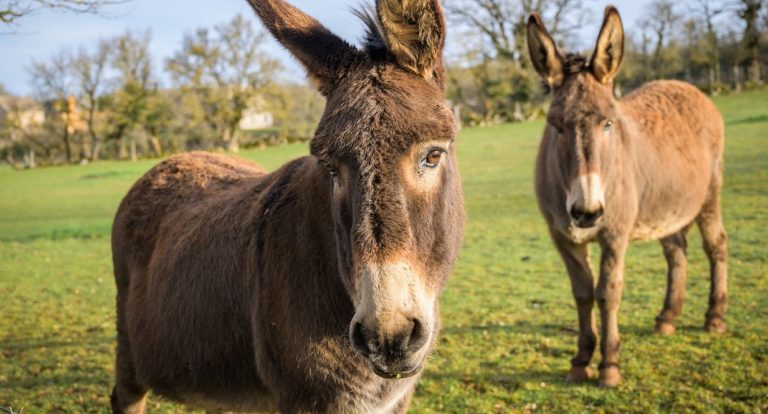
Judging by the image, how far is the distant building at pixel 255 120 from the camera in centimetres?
5809

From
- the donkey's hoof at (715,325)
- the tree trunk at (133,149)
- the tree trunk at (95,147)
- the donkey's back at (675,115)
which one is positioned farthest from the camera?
the tree trunk at (95,147)

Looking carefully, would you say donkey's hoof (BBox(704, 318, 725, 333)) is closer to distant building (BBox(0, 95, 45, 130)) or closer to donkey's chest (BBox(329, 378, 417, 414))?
donkey's chest (BBox(329, 378, 417, 414))

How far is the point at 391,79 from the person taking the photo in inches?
90.4

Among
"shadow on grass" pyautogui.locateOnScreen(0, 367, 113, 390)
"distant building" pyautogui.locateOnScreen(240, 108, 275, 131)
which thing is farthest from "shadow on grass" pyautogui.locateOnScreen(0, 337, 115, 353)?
"distant building" pyautogui.locateOnScreen(240, 108, 275, 131)

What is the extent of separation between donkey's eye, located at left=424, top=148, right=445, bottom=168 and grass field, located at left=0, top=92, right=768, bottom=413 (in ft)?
4.73

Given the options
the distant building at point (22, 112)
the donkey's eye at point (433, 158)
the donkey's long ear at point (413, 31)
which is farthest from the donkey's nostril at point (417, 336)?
the distant building at point (22, 112)

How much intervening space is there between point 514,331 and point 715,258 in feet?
8.96

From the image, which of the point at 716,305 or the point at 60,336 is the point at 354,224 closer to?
the point at 716,305

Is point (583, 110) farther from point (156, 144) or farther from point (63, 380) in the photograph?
point (156, 144)

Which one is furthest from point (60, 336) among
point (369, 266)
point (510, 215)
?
point (510, 215)

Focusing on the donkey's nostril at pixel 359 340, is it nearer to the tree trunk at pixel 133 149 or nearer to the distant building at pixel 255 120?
the distant building at pixel 255 120

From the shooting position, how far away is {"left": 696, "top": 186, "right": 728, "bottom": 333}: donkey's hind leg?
6531mm

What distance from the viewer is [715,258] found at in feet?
22.9

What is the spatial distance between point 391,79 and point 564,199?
3.93 metres
